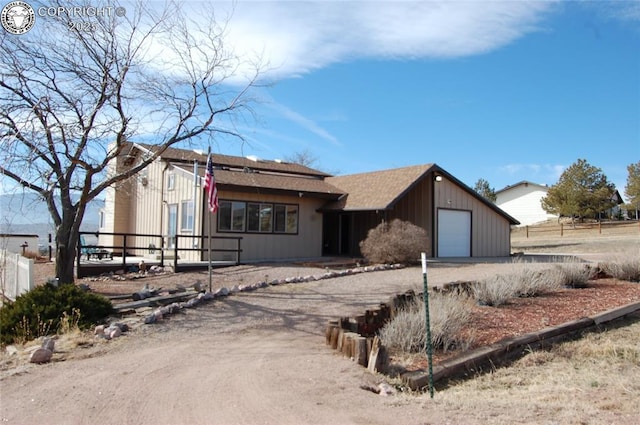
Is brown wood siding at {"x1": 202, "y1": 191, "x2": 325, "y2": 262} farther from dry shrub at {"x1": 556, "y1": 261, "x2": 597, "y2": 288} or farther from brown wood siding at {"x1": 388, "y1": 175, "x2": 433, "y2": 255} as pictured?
dry shrub at {"x1": 556, "y1": 261, "x2": 597, "y2": 288}

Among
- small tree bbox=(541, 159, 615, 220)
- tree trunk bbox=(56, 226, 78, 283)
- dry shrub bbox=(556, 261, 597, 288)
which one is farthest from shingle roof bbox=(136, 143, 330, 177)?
small tree bbox=(541, 159, 615, 220)

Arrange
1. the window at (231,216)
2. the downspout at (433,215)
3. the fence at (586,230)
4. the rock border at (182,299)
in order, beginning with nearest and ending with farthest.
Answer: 1. the rock border at (182,299)
2. the window at (231,216)
3. the downspout at (433,215)
4. the fence at (586,230)

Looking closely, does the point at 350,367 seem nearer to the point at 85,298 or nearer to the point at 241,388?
the point at 241,388

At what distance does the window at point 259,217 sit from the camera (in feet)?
64.5

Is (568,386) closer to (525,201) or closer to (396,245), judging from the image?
(396,245)

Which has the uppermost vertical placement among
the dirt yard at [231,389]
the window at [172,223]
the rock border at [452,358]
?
the window at [172,223]

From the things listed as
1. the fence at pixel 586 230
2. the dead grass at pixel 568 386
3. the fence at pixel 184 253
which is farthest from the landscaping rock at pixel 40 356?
the fence at pixel 586 230

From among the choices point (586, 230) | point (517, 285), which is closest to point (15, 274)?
point (517, 285)

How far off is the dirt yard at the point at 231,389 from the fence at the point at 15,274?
13.5ft

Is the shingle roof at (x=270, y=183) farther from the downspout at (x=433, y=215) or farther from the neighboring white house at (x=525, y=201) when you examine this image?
the neighboring white house at (x=525, y=201)

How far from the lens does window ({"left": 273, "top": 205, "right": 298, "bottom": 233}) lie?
67.3 ft

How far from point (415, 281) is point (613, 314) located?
197 inches

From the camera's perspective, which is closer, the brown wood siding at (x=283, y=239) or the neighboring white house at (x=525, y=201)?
the brown wood siding at (x=283, y=239)

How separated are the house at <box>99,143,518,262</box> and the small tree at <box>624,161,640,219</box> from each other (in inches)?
1161
